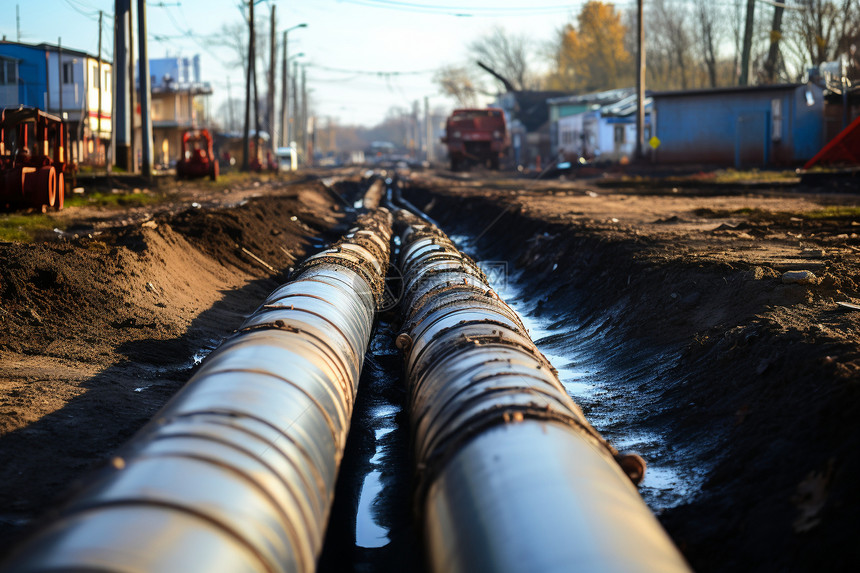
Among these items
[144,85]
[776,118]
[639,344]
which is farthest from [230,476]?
[776,118]

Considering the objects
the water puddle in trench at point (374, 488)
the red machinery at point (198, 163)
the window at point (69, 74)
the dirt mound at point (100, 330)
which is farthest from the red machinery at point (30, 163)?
the window at point (69, 74)

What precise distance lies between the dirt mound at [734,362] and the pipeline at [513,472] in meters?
0.89

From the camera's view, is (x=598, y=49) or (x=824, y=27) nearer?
(x=824, y=27)

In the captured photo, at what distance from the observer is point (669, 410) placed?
736 cm

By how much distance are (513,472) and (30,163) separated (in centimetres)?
1650

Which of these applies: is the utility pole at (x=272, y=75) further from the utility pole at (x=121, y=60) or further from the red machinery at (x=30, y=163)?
the red machinery at (x=30, y=163)

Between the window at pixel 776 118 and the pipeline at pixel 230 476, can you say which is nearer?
the pipeline at pixel 230 476

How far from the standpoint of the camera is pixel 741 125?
37.6 metres

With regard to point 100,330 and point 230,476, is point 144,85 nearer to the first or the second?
point 100,330

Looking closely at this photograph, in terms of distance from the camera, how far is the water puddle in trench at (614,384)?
19.7ft

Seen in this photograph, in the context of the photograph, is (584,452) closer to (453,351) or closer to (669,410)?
(453,351)

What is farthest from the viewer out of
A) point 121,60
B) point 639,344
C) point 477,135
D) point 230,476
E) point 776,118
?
point 477,135

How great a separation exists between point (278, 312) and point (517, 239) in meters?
12.5

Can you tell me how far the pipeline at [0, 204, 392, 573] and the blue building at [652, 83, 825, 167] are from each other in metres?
35.1
